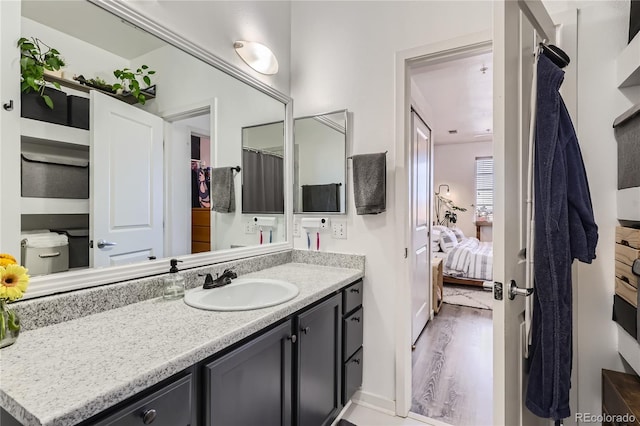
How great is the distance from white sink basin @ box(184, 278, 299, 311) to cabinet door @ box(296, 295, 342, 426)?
7.7 inches

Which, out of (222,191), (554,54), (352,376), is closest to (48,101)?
(222,191)

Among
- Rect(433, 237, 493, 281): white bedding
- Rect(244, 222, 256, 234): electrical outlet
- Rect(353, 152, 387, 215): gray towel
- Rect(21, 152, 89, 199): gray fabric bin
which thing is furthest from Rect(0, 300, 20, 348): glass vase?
Rect(433, 237, 493, 281): white bedding

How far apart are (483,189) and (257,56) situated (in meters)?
6.04

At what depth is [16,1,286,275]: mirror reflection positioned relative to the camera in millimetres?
1033

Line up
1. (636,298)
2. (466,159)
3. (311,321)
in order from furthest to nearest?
(466,159)
(311,321)
(636,298)

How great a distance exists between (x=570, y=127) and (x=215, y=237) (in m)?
1.66

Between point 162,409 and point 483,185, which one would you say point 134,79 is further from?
point 483,185

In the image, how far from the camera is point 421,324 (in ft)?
9.77

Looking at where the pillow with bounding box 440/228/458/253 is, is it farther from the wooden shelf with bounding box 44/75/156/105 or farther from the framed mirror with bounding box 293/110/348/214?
the wooden shelf with bounding box 44/75/156/105

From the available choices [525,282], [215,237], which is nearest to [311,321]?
[215,237]

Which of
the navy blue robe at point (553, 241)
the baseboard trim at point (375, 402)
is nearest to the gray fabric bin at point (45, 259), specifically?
the navy blue robe at point (553, 241)

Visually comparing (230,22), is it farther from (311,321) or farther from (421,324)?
(421,324)

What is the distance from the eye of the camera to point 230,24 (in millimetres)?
1701

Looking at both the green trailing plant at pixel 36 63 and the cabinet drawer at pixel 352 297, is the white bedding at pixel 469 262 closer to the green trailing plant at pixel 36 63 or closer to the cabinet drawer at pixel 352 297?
the cabinet drawer at pixel 352 297
